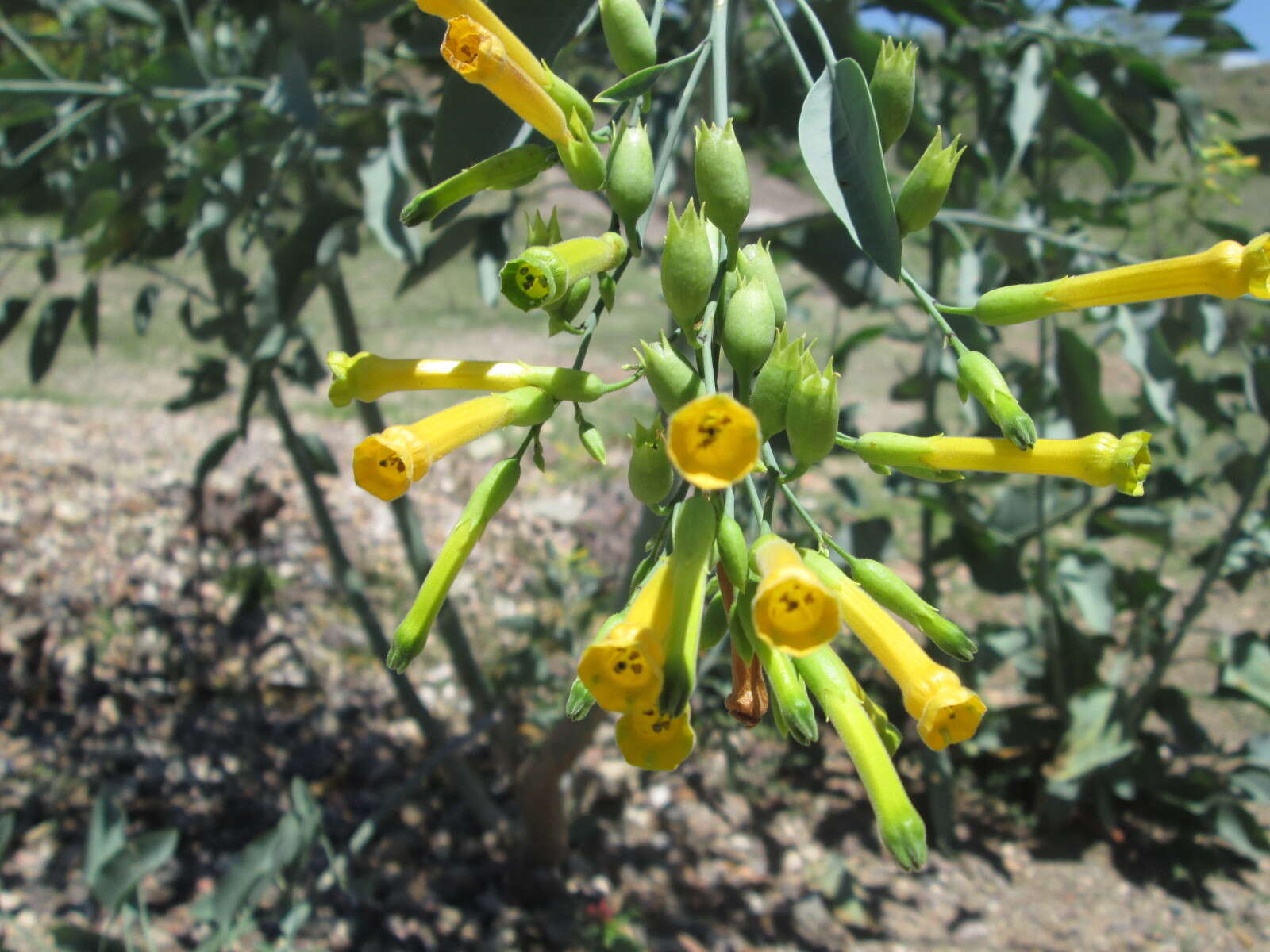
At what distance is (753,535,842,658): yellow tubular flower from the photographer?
649 millimetres

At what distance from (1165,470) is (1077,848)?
41.4 inches

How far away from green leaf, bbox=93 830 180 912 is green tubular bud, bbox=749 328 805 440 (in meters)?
1.41

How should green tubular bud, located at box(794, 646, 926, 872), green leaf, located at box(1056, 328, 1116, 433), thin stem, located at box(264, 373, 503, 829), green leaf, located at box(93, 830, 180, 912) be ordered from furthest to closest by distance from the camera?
thin stem, located at box(264, 373, 503, 829) → green leaf, located at box(1056, 328, 1116, 433) → green leaf, located at box(93, 830, 180, 912) → green tubular bud, located at box(794, 646, 926, 872)

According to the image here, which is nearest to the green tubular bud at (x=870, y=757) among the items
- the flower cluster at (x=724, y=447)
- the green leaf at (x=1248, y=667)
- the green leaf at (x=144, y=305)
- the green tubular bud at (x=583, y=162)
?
the flower cluster at (x=724, y=447)

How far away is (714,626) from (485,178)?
439mm

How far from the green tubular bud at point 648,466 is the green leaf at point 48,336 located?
155 cm

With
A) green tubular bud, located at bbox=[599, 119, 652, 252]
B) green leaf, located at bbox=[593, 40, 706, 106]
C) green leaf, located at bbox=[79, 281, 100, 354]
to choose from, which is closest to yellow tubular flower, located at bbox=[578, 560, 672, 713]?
green tubular bud, located at bbox=[599, 119, 652, 252]

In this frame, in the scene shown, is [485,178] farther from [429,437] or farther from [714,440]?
[714,440]

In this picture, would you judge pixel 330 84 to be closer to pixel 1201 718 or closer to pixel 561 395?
pixel 561 395

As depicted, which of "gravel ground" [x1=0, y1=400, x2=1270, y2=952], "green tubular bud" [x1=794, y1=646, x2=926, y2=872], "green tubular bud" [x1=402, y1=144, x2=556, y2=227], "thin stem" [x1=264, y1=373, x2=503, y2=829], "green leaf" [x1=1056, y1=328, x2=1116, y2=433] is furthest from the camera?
"gravel ground" [x1=0, y1=400, x2=1270, y2=952]

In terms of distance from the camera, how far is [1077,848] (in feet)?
8.39

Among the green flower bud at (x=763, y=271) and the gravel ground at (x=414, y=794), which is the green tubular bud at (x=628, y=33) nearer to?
the green flower bud at (x=763, y=271)

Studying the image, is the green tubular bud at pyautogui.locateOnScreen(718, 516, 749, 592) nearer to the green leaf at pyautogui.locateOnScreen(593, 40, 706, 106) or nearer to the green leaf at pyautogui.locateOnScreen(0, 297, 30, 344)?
the green leaf at pyautogui.locateOnScreen(593, 40, 706, 106)

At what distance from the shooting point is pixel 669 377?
0.69 metres
